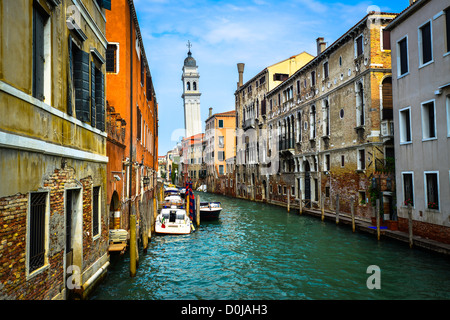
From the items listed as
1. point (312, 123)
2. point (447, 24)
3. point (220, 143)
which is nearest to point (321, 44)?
point (312, 123)

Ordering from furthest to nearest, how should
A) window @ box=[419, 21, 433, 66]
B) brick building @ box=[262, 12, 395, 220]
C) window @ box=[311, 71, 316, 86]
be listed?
window @ box=[311, 71, 316, 86]
brick building @ box=[262, 12, 395, 220]
window @ box=[419, 21, 433, 66]

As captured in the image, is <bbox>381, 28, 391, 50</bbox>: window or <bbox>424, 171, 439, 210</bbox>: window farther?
<bbox>381, 28, 391, 50</bbox>: window

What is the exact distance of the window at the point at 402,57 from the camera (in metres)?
12.8

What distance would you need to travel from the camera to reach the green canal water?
843 centimetres

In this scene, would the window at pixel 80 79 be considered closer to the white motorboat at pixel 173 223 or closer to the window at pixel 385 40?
the white motorboat at pixel 173 223

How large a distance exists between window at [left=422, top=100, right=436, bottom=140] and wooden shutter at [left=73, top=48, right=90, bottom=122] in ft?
33.5

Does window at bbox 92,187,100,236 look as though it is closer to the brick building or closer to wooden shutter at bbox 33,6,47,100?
wooden shutter at bbox 33,6,47,100

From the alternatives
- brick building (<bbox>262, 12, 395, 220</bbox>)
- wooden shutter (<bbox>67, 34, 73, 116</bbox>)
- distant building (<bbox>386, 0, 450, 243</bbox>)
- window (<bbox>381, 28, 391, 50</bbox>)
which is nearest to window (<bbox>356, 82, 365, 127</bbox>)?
brick building (<bbox>262, 12, 395, 220</bbox>)

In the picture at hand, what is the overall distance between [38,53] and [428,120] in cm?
1128

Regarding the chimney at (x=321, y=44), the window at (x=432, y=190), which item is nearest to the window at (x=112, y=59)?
the window at (x=432, y=190)
